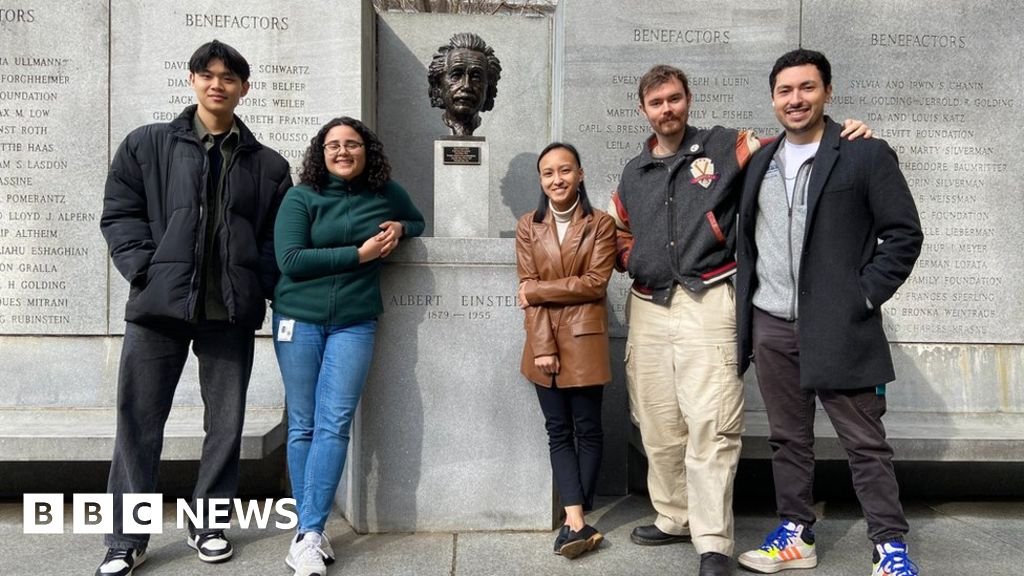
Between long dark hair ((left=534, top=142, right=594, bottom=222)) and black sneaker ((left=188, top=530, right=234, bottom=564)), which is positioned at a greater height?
long dark hair ((left=534, top=142, right=594, bottom=222))

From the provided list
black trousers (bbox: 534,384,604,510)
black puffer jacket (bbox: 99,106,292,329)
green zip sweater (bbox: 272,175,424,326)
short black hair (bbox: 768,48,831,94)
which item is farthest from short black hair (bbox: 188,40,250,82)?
short black hair (bbox: 768,48,831,94)

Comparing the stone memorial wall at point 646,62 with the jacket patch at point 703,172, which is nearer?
the jacket patch at point 703,172

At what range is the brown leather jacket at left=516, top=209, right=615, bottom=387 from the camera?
3.33 m

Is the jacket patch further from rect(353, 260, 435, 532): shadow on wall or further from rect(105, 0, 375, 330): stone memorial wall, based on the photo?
rect(105, 0, 375, 330): stone memorial wall

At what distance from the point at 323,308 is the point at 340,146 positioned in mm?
737

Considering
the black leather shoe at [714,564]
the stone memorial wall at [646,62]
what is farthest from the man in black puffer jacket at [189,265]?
the stone memorial wall at [646,62]

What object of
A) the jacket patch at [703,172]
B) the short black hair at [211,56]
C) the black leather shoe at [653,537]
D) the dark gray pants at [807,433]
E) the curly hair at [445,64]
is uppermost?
the curly hair at [445,64]

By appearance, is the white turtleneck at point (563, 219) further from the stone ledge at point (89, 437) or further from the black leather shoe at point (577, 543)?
the stone ledge at point (89, 437)

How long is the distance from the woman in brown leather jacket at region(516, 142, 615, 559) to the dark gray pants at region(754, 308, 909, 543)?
0.75 meters

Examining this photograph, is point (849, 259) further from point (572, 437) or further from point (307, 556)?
point (307, 556)

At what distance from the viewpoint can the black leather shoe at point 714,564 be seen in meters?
3.18

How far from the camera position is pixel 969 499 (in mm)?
4734

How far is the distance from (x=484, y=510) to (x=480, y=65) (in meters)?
2.47

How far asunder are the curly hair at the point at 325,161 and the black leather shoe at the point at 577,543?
1.92 meters
